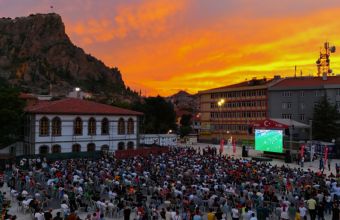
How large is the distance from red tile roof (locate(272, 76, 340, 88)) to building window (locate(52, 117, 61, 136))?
4735 centimetres

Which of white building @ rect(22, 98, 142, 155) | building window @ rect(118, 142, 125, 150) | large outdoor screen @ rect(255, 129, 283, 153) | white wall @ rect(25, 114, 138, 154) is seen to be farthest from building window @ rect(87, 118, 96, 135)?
large outdoor screen @ rect(255, 129, 283, 153)

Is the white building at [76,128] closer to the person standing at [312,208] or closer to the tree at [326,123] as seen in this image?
the tree at [326,123]

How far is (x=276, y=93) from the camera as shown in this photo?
2928 inches

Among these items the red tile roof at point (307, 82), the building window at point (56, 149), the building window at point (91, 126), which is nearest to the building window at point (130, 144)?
the building window at point (91, 126)

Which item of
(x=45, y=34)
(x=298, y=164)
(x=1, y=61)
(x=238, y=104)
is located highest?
(x=45, y=34)

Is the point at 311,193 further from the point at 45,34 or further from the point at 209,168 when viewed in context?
the point at 45,34

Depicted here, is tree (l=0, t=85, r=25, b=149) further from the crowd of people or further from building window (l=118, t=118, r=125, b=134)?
building window (l=118, t=118, r=125, b=134)

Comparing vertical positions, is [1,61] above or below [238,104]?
above

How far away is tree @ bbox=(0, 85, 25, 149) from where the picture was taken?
136 ft

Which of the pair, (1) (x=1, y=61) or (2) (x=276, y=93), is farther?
(1) (x=1, y=61)

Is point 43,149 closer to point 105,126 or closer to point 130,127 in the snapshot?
point 105,126

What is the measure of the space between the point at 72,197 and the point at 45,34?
198 metres

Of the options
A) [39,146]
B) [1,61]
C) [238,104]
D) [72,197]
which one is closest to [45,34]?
[1,61]

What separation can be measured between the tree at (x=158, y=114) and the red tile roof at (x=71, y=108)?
2966 cm
